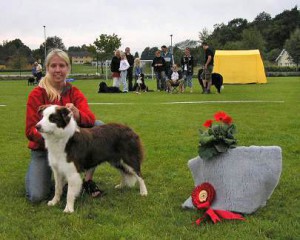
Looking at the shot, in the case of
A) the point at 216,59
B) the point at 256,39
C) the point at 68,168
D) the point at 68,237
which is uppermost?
the point at 256,39

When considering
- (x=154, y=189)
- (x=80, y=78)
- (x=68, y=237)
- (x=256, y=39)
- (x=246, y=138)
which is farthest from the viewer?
(x=256, y=39)

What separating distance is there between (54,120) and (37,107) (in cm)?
82

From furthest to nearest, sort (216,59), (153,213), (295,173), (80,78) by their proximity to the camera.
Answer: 1. (80,78)
2. (216,59)
3. (295,173)
4. (153,213)

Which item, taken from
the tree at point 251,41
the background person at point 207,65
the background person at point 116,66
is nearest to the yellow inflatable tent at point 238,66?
the background person at point 116,66

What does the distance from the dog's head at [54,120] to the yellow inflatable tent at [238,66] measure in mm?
24944

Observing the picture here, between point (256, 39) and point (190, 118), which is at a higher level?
point (256, 39)

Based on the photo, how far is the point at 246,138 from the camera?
762 centimetres

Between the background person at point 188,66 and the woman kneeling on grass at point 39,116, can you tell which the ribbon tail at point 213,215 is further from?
the background person at point 188,66

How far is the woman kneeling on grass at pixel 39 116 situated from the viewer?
4.60 meters

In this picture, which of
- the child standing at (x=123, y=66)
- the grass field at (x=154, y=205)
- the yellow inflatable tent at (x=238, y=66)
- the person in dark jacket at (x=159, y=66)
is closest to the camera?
the grass field at (x=154, y=205)

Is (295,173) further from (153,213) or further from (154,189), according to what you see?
(153,213)

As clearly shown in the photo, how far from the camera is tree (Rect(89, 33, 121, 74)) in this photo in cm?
5741

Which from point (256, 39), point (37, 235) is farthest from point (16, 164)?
point (256, 39)

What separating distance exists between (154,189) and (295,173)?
1.82 meters
